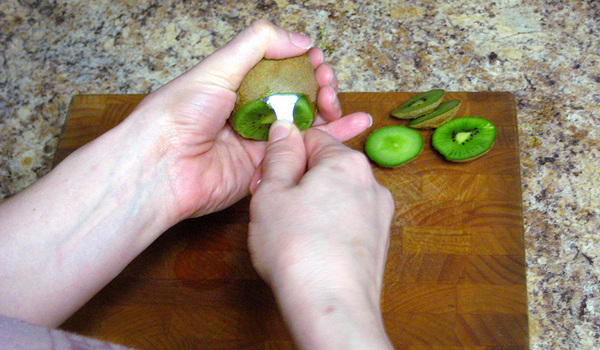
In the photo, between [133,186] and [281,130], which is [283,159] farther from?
[133,186]

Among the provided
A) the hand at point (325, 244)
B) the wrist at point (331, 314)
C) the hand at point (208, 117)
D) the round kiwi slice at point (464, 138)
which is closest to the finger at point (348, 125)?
the hand at point (208, 117)

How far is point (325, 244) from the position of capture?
931 millimetres

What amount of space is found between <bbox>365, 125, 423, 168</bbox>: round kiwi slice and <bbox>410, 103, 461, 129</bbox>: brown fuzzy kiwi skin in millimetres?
38

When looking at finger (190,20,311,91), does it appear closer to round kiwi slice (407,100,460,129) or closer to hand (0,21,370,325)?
hand (0,21,370,325)

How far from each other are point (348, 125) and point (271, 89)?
26cm

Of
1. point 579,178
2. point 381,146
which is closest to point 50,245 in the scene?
point 381,146

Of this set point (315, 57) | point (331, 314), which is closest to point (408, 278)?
point (331, 314)

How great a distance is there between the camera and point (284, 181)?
1.07 m

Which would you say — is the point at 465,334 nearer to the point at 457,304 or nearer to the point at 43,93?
the point at 457,304

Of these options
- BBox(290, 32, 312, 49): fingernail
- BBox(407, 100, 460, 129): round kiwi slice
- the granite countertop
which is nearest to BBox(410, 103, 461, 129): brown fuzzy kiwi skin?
BBox(407, 100, 460, 129): round kiwi slice

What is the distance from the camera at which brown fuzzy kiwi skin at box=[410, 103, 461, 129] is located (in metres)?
1.52

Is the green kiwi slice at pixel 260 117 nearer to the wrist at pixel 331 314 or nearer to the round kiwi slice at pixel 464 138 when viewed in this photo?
the round kiwi slice at pixel 464 138

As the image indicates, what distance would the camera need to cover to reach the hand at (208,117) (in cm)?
133

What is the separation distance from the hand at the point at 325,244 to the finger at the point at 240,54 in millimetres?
314
